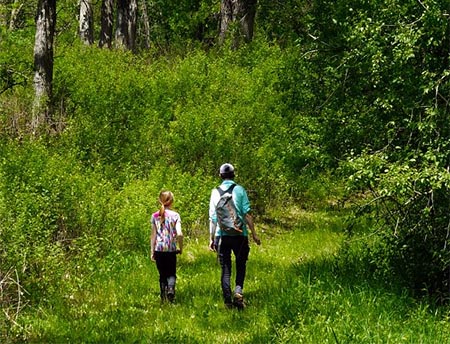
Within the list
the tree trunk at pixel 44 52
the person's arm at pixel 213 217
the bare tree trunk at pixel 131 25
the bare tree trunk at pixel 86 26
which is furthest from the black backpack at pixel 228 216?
the bare tree trunk at pixel 86 26

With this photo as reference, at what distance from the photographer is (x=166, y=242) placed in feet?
30.5

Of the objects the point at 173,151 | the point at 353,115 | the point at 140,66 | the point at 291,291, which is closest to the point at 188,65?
the point at 140,66

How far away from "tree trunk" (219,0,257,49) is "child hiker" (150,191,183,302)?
12.5 meters

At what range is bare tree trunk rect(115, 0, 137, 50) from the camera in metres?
25.1

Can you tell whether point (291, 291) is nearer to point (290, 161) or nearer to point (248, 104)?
point (290, 161)

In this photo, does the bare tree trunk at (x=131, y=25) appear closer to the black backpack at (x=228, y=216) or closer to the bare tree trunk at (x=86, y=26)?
the bare tree trunk at (x=86, y=26)

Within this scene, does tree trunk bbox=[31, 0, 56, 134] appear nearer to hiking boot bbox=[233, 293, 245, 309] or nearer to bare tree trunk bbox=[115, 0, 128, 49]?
hiking boot bbox=[233, 293, 245, 309]

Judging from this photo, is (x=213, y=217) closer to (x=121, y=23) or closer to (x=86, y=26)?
(x=121, y=23)

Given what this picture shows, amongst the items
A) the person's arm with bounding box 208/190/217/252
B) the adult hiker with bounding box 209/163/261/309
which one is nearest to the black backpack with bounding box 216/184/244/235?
the adult hiker with bounding box 209/163/261/309

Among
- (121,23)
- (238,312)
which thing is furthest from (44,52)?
(121,23)

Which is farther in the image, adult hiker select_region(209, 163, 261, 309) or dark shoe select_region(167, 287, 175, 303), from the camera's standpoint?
dark shoe select_region(167, 287, 175, 303)

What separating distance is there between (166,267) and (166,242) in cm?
40

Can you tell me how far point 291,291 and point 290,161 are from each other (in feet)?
9.36

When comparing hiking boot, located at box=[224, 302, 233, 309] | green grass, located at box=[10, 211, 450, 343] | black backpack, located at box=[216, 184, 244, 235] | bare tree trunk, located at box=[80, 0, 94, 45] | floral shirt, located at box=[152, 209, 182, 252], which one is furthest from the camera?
bare tree trunk, located at box=[80, 0, 94, 45]
